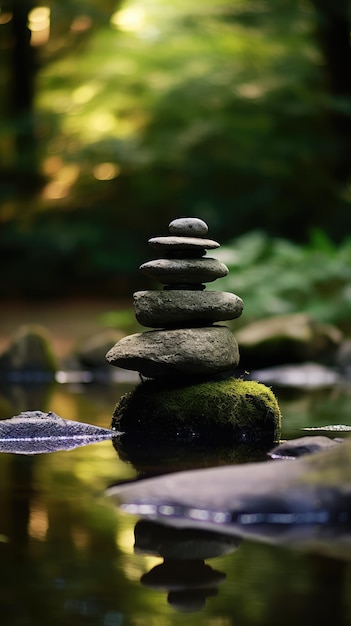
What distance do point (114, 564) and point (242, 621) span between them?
0.77 metres

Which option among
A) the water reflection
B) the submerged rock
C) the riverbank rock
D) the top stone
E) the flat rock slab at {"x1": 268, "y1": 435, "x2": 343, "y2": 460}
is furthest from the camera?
the riverbank rock

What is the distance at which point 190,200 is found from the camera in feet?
63.3

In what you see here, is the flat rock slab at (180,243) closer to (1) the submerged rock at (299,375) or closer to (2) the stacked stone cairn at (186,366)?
(2) the stacked stone cairn at (186,366)

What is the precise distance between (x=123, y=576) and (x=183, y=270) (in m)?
3.78

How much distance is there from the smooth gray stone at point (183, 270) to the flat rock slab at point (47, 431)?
118 cm

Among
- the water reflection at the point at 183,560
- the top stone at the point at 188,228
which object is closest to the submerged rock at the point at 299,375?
the top stone at the point at 188,228

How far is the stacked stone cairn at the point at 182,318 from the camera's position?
22.3ft

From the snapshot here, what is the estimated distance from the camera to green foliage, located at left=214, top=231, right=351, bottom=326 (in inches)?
589

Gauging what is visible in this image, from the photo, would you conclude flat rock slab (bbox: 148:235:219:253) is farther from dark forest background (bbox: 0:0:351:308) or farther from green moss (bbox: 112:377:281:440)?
dark forest background (bbox: 0:0:351:308)

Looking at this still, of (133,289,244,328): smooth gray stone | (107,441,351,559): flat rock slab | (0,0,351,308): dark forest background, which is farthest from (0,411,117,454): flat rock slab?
(0,0,351,308): dark forest background

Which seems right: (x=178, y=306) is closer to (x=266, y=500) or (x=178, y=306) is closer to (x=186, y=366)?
(x=186, y=366)

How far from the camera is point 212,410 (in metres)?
6.84

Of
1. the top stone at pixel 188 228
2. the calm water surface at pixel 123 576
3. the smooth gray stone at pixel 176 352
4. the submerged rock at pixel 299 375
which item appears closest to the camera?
the calm water surface at pixel 123 576

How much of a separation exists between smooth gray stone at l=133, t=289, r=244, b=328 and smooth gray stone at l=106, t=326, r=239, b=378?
10 cm
